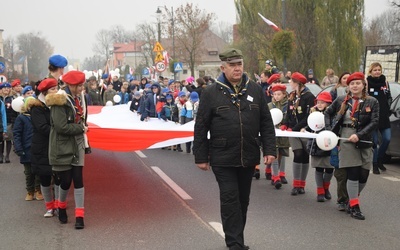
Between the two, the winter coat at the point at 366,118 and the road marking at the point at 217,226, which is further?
the winter coat at the point at 366,118

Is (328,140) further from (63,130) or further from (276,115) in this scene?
(63,130)

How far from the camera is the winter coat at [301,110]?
862cm

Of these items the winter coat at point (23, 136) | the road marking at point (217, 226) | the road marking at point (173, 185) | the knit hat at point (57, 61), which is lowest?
the road marking at point (173, 185)

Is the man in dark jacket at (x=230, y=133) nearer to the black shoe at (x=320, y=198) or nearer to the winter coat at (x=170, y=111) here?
the black shoe at (x=320, y=198)

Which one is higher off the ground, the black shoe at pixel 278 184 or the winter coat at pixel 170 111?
the winter coat at pixel 170 111

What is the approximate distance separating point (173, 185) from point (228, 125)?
4473 mm

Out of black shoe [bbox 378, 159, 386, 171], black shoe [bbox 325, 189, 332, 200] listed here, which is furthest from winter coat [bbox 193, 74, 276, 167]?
black shoe [bbox 378, 159, 386, 171]

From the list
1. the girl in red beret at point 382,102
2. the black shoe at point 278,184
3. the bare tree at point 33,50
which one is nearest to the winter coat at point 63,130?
the black shoe at point 278,184

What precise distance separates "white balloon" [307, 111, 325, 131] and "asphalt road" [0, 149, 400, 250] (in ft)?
3.78

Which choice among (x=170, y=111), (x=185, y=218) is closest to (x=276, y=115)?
(x=185, y=218)

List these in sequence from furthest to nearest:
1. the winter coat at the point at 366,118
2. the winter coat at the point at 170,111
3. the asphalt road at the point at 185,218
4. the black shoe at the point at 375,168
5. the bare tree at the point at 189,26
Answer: the bare tree at the point at 189,26, the winter coat at the point at 170,111, the black shoe at the point at 375,168, the winter coat at the point at 366,118, the asphalt road at the point at 185,218

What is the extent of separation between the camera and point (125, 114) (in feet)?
44.7

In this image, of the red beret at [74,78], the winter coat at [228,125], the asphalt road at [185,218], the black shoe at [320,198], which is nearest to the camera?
the winter coat at [228,125]

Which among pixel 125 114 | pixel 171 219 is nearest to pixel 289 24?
pixel 125 114
